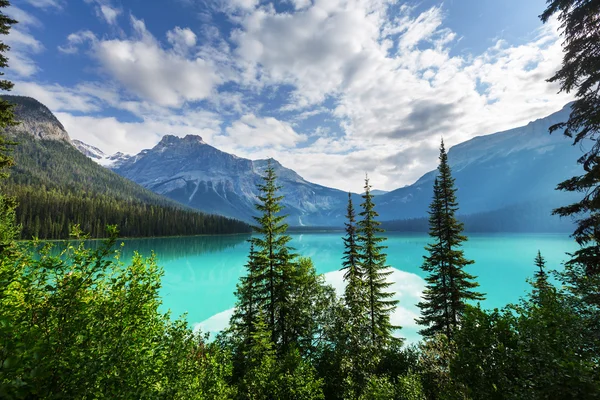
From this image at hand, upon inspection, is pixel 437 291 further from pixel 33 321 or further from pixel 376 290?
pixel 33 321

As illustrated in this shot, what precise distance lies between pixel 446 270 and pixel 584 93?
535 inches

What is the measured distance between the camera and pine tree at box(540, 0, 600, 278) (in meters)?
9.66

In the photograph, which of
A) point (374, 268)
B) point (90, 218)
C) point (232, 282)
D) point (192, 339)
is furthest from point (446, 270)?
point (90, 218)

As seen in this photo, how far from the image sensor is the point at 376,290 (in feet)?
77.2

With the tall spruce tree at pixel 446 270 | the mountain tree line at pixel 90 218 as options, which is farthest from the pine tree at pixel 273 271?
the mountain tree line at pixel 90 218

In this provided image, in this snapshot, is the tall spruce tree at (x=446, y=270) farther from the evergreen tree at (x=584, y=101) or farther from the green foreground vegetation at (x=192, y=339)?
the evergreen tree at (x=584, y=101)

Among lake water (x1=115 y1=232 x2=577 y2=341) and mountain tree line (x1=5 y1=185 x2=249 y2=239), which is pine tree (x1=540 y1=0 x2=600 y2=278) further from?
mountain tree line (x1=5 y1=185 x2=249 y2=239)

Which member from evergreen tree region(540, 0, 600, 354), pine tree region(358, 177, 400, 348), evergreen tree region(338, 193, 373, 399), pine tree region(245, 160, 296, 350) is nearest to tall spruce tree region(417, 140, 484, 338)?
pine tree region(358, 177, 400, 348)

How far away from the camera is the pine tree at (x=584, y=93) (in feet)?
31.7

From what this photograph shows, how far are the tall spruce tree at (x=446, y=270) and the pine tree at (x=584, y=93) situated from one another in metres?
8.76

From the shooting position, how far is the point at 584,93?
10.3m

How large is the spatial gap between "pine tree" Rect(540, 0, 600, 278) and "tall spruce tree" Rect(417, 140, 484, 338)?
8.76m

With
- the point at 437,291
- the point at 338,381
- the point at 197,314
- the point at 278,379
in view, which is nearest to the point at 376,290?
the point at 437,291

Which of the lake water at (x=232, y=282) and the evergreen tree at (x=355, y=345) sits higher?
the evergreen tree at (x=355, y=345)
